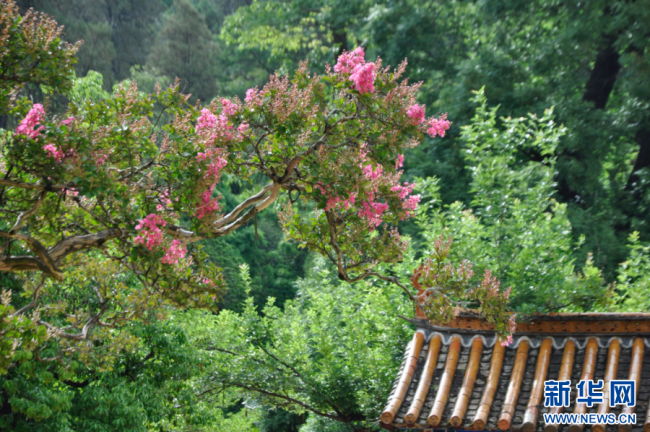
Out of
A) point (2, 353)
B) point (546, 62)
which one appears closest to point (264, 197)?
point (2, 353)

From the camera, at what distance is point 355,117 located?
12.4 ft

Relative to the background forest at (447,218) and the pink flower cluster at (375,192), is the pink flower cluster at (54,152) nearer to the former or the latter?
the background forest at (447,218)

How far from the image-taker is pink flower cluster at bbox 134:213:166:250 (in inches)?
135

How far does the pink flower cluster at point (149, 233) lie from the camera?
3418 millimetres

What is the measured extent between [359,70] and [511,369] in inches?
110

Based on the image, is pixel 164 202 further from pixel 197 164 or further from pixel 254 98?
pixel 254 98

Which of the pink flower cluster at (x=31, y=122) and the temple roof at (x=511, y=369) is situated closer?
the pink flower cluster at (x=31, y=122)

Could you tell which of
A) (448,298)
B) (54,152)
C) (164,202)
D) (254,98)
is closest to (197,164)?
(164,202)

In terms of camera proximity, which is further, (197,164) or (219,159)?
(219,159)

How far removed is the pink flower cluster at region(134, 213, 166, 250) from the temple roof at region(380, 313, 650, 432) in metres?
2.21

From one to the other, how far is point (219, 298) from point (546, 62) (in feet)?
32.0

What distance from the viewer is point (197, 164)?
3475 mm

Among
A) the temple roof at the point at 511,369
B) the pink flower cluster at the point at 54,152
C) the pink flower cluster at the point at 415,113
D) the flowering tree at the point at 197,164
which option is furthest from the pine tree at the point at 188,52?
the pink flower cluster at the point at 54,152

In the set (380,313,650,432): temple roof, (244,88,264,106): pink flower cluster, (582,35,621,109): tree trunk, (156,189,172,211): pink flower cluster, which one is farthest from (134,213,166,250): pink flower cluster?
(582,35,621,109): tree trunk
